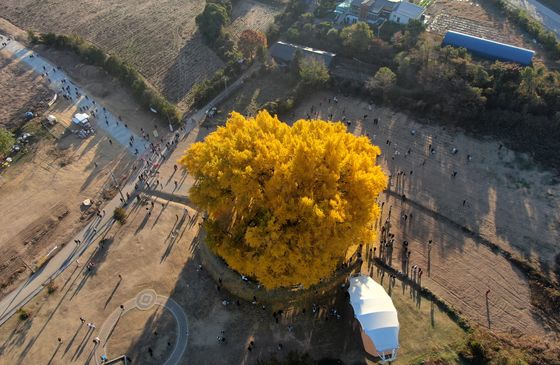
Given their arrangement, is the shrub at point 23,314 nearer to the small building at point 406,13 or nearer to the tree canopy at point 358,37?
the tree canopy at point 358,37

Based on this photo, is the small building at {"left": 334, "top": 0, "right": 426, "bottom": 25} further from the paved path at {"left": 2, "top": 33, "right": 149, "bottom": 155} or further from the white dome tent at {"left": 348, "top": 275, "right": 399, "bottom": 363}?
the white dome tent at {"left": 348, "top": 275, "right": 399, "bottom": 363}

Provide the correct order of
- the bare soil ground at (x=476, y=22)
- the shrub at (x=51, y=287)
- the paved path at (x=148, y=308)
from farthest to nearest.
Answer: the bare soil ground at (x=476, y=22)
the shrub at (x=51, y=287)
the paved path at (x=148, y=308)

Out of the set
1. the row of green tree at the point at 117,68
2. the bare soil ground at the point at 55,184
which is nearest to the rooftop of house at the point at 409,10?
the row of green tree at the point at 117,68

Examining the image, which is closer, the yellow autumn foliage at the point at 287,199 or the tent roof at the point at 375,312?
the tent roof at the point at 375,312

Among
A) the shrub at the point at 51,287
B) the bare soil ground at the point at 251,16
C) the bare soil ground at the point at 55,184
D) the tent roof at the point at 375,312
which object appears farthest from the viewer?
the bare soil ground at the point at 251,16

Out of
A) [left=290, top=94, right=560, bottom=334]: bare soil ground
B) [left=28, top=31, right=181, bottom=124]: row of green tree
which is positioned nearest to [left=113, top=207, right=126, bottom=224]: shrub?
[left=28, top=31, right=181, bottom=124]: row of green tree

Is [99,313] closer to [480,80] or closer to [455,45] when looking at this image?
[480,80]
